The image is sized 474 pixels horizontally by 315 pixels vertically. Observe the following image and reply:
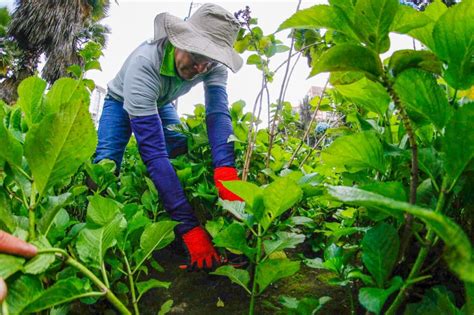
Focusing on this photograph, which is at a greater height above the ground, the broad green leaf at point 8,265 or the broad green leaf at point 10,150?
the broad green leaf at point 10,150

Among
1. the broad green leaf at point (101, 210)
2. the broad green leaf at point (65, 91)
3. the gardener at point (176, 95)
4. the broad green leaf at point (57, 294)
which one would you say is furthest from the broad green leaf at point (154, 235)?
the gardener at point (176, 95)

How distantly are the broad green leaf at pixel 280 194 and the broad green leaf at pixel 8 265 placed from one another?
42cm

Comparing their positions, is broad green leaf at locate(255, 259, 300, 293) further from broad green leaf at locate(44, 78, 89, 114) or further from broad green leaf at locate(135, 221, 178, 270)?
broad green leaf at locate(44, 78, 89, 114)

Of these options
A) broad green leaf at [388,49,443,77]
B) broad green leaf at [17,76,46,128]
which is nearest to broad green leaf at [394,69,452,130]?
broad green leaf at [388,49,443,77]

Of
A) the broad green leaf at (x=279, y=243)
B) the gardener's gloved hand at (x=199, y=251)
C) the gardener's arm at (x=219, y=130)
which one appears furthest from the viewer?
the gardener's arm at (x=219, y=130)

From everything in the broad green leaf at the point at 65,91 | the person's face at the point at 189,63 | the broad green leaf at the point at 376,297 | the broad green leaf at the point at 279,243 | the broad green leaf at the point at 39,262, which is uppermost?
the person's face at the point at 189,63

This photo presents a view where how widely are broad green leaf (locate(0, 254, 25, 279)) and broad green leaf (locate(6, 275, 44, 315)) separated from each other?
0.03 meters

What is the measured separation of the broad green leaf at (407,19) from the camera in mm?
451

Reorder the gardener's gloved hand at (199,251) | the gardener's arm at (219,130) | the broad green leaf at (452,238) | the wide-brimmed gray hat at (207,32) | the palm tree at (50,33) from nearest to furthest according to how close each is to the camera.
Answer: the broad green leaf at (452,238), the gardener's gloved hand at (199,251), the gardener's arm at (219,130), the wide-brimmed gray hat at (207,32), the palm tree at (50,33)

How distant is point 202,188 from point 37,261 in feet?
2.58

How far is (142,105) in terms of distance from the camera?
5.47 ft

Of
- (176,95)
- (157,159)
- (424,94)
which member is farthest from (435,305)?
(176,95)

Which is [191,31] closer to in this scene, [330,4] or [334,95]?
[334,95]

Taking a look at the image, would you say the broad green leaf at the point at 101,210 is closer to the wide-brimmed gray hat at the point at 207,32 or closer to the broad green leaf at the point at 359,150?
the broad green leaf at the point at 359,150
